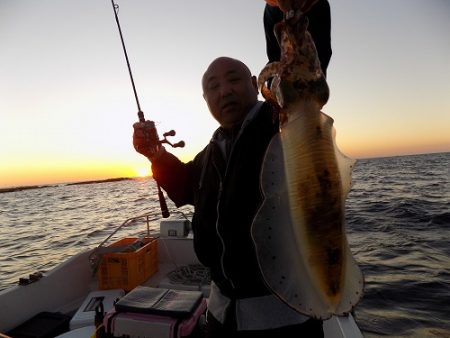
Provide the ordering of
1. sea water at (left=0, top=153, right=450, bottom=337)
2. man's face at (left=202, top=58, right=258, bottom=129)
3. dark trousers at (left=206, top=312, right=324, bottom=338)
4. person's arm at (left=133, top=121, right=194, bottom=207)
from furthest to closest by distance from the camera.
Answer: sea water at (left=0, top=153, right=450, bottom=337) → person's arm at (left=133, top=121, right=194, bottom=207) → man's face at (left=202, top=58, right=258, bottom=129) → dark trousers at (left=206, top=312, right=324, bottom=338)

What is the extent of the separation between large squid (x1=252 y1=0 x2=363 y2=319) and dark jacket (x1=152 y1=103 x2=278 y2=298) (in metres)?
0.71

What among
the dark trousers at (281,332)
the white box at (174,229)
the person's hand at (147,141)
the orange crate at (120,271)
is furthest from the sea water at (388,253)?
the person's hand at (147,141)

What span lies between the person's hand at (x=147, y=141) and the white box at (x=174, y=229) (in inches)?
185

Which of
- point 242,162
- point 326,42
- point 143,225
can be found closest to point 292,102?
point 326,42

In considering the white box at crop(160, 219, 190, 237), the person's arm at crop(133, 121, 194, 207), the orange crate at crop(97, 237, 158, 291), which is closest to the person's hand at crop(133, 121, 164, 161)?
the person's arm at crop(133, 121, 194, 207)

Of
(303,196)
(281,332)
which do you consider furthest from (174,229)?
(303,196)

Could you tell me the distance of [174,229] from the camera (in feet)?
26.5

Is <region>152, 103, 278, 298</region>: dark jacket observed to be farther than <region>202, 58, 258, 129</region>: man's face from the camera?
No

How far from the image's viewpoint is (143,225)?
19734mm

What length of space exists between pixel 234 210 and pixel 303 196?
1061 mm

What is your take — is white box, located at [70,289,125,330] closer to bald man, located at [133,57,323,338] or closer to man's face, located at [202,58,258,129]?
bald man, located at [133,57,323,338]

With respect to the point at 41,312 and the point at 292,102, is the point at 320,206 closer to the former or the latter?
the point at 292,102

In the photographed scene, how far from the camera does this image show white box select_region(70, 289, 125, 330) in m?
5.09

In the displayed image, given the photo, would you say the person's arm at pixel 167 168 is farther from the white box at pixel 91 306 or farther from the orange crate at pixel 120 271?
the orange crate at pixel 120 271
